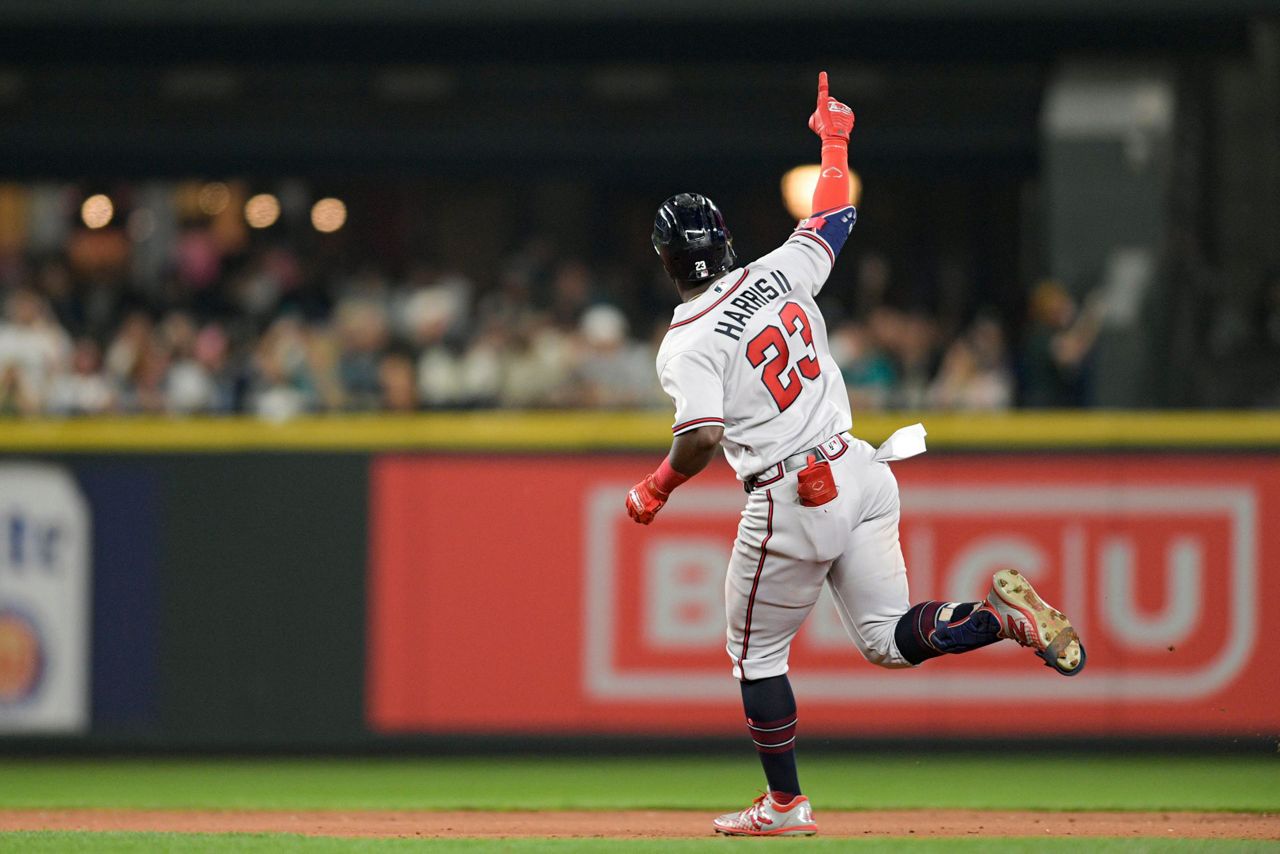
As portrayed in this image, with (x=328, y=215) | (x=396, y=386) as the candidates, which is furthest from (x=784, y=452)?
(x=328, y=215)

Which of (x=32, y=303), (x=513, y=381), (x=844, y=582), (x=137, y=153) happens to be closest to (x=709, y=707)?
(x=844, y=582)

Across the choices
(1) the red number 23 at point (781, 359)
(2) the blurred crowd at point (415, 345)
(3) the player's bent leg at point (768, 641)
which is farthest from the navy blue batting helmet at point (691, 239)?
(2) the blurred crowd at point (415, 345)

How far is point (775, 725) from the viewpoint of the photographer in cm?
585

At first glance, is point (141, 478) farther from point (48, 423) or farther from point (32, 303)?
point (32, 303)

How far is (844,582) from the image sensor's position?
5887mm

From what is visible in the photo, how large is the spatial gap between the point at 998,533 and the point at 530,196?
7701 millimetres

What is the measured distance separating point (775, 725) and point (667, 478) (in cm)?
94

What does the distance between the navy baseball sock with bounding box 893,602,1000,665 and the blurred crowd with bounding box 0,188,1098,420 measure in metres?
4.03

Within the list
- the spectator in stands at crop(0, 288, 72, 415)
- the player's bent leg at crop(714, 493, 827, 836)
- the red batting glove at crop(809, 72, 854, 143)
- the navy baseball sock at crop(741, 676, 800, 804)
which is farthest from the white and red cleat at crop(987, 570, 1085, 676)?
the spectator in stands at crop(0, 288, 72, 415)

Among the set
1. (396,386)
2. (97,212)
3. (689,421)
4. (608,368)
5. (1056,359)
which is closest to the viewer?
(689,421)

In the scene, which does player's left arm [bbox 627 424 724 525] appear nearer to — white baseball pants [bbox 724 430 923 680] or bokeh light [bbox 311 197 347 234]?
white baseball pants [bbox 724 430 923 680]

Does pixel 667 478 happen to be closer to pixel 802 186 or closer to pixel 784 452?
pixel 784 452

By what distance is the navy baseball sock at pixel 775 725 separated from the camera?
5.85 m

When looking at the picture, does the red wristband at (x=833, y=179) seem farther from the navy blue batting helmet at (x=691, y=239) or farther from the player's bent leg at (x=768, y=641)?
the player's bent leg at (x=768, y=641)
